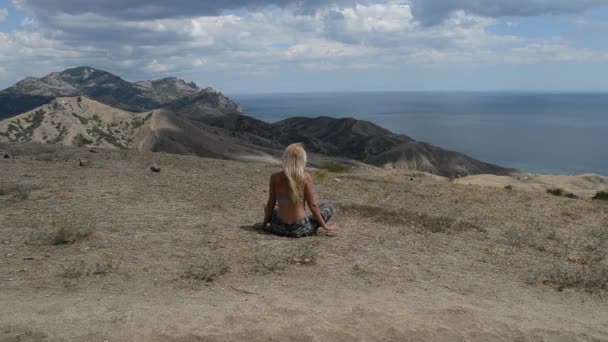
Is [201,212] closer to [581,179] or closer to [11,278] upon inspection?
[11,278]

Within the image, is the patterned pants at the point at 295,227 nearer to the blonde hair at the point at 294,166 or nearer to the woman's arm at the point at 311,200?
the woman's arm at the point at 311,200

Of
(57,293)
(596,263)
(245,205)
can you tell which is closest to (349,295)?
(57,293)

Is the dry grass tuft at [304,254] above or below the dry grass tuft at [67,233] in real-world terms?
below

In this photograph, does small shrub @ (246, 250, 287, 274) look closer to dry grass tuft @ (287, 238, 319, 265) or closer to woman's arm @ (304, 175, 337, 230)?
dry grass tuft @ (287, 238, 319, 265)

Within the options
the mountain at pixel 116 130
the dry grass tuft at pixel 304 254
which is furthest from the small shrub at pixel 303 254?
the mountain at pixel 116 130

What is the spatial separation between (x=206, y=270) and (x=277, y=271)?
87 centimetres

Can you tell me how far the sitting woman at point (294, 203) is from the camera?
7.76m

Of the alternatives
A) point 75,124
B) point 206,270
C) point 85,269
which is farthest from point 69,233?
point 75,124

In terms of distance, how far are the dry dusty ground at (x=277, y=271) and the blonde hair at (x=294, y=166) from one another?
0.87 meters

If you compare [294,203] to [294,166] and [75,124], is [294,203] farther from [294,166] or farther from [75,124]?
[75,124]

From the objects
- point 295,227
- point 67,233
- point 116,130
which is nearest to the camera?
point 67,233

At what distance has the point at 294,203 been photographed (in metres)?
8.06

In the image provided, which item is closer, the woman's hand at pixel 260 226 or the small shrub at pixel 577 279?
the small shrub at pixel 577 279

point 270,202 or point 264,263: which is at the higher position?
point 270,202
